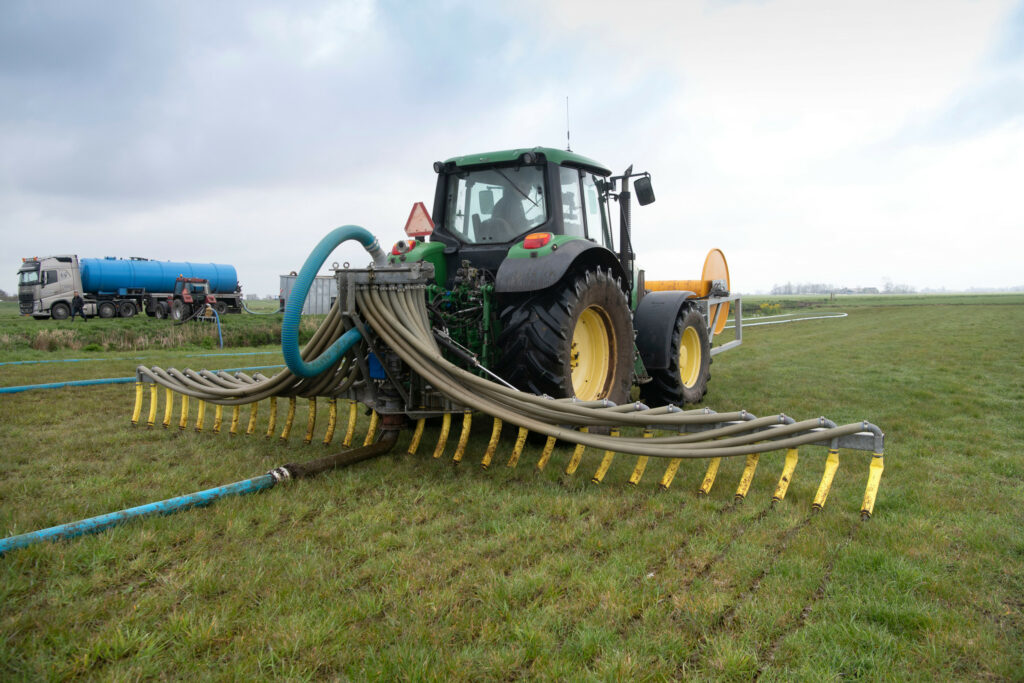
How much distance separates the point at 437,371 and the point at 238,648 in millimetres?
1971

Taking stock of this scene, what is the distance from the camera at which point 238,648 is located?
6.33 ft

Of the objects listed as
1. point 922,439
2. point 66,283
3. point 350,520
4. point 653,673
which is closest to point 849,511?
point 653,673

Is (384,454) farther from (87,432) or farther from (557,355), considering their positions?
(87,432)

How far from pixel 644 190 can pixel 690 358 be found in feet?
6.74

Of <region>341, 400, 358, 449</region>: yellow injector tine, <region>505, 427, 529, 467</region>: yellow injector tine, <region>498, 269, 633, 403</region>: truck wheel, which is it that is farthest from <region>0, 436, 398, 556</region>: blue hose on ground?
<region>498, 269, 633, 403</region>: truck wheel

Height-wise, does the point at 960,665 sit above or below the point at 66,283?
below

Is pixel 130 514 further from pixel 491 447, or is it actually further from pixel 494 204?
pixel 494 204

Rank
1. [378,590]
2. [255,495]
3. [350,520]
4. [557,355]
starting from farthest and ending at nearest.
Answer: [557,355] < [255,495] < [350,520] < [378,590]

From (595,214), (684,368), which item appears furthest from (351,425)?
(684,368)

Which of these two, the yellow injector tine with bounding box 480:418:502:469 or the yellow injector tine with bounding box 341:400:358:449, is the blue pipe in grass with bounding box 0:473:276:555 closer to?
the yellow injector tine with bounding box 341:400:358:449

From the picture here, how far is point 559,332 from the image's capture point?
4004mm

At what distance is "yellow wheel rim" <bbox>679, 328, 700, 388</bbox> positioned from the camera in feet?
21.5

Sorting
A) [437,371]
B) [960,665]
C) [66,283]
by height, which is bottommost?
[960,665]

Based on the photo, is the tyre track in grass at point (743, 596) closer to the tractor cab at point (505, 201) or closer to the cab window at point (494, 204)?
the tractor cab at point (505, 201)
